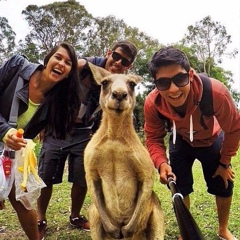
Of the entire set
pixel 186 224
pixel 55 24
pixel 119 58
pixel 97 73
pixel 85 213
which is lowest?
pixel 85 213

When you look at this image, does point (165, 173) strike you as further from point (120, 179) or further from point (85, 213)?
point (85, 213)

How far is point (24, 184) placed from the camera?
287 cm

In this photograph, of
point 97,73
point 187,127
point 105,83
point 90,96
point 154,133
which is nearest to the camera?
point 105,83

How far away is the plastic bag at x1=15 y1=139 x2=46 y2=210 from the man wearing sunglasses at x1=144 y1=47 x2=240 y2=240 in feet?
3.34

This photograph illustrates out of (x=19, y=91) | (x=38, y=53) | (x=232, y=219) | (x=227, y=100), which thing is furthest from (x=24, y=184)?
(x=38, y=53)

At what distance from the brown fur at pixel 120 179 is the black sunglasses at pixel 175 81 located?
0.26m

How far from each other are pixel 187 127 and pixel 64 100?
113 centimetres

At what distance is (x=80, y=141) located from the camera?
390 cm

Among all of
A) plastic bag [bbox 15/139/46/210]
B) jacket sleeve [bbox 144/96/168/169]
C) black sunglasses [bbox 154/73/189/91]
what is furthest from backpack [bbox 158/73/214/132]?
plastic bag [bbox 15/139/46/210]

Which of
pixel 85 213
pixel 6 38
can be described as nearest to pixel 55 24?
pixel 6 38

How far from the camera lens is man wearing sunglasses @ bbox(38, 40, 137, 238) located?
3.77m

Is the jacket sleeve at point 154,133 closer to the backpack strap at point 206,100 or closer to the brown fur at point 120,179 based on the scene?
the brown fur at point 120,179

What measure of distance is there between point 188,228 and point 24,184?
1357 millimetres

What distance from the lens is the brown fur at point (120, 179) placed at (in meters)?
2.84
